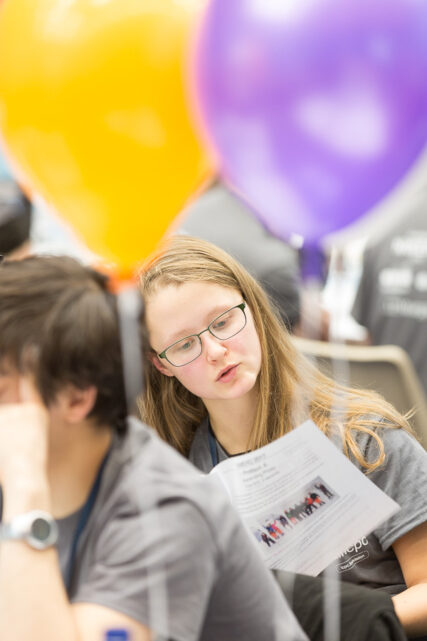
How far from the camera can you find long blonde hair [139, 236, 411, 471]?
1410 millimetres

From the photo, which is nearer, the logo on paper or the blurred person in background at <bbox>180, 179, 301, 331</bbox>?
the logo on paper

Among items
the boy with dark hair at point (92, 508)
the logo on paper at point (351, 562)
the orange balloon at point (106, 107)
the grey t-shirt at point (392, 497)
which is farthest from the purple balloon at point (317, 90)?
the logo on paper at point (351, 562)

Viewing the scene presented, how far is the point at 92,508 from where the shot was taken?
3.73 feet

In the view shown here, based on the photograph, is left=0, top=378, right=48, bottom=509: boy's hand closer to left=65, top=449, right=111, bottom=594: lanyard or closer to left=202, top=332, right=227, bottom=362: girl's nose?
left=65, top=449, right=111, bottom=594: lanyard

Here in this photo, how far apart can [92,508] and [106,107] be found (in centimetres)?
46

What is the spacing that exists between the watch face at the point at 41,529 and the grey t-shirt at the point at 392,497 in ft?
1.42

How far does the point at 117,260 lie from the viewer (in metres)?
1.14

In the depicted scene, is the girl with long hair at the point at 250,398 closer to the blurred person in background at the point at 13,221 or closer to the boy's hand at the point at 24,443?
the boy's hand at the point at 24,443

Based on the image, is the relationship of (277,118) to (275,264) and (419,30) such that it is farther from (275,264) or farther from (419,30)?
(275,264)

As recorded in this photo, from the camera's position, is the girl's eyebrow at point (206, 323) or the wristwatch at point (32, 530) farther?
the girl's eyebrow at point (206, 323)

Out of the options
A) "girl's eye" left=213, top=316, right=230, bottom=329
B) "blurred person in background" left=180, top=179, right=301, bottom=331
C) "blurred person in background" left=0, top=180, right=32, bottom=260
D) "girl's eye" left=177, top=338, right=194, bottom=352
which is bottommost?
"blurred person in background" left=0, top=180, right=32, bottom=260

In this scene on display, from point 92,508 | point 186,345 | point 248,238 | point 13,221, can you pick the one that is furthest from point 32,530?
point 248,238

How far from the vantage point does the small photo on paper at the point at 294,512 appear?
136 cm

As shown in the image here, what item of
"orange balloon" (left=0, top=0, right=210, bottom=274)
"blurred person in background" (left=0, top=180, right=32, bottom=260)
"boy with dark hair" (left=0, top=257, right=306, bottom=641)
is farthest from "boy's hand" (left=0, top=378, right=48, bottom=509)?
"blurred person in background" (left=0, top=180, right=32, bottom=260)
